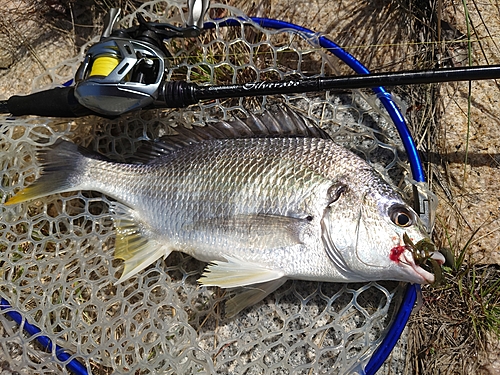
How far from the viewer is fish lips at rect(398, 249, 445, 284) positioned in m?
1.71

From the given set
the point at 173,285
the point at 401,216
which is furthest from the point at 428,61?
the point at 173,285

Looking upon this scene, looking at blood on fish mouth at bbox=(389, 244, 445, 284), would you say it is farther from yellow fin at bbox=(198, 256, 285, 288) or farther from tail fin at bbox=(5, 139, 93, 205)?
tail fin at bbox=(5, 139, 93, 205)

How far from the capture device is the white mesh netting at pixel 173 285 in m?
1.95

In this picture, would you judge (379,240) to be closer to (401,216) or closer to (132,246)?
(401,216)

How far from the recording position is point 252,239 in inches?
73.0

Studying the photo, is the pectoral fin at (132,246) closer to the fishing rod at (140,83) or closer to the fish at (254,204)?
the fish at (254,204)

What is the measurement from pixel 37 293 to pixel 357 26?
207 cm

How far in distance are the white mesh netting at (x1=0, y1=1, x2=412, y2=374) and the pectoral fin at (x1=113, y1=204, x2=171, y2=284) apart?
0.35 ft

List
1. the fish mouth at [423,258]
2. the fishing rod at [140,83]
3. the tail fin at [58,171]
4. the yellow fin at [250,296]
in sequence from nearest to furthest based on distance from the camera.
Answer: the fish mouth at [423,258] < the fishing rod at [140,83] < the yellow fin at [250,296] < the tail fin at [58,171]

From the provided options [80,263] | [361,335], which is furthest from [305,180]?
[80,263]

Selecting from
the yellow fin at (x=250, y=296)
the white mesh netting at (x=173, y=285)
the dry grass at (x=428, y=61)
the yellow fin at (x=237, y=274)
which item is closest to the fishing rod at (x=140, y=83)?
the white mesh netting at (x=173, y=285)

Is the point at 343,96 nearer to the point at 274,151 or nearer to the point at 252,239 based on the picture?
the point at 274,151

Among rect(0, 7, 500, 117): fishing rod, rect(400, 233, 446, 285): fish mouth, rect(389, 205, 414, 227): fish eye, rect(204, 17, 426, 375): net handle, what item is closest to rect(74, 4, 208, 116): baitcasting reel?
rect(0, 7, 500, 117): fishing rod

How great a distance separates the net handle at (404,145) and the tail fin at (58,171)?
0.87 metres
